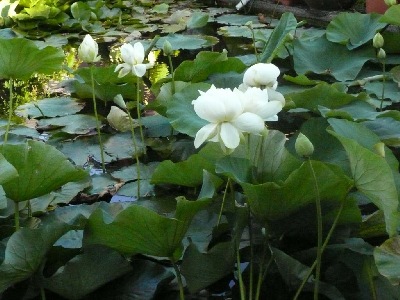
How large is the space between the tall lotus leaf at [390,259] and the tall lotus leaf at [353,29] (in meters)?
1.34

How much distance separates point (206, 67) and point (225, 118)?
3.32ft

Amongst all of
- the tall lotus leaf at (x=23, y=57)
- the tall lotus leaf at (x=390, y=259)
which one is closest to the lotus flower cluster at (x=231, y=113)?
the tall lotus leaf at (x=390, y=259)

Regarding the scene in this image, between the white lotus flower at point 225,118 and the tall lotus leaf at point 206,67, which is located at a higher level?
the white lotus flower at point 225,118

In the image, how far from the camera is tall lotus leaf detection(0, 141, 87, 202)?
3.43 ft

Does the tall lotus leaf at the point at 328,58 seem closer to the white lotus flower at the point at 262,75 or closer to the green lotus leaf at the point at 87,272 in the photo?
the white lotus flower at the point at 262,75

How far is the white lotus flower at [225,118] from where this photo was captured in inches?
33.3

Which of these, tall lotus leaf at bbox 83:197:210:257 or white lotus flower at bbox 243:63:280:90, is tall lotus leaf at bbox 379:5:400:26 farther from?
tall lotus leaf at bbox 83:197:210:257

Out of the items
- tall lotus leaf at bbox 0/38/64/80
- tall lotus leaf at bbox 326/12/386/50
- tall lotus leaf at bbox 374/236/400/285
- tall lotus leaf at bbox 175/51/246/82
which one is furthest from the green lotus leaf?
tall lotus leaf at bbox 326/12/386/50

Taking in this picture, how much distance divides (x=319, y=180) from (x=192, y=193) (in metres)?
0.48

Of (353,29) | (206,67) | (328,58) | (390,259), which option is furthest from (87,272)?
(353,29)

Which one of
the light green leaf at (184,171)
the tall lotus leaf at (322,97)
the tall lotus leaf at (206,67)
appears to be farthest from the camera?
the tall lotus leaf at (206,67)

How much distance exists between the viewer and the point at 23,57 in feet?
4.64

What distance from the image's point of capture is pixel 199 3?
4891mm

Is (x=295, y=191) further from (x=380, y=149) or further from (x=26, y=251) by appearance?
(x=26, y=251)
